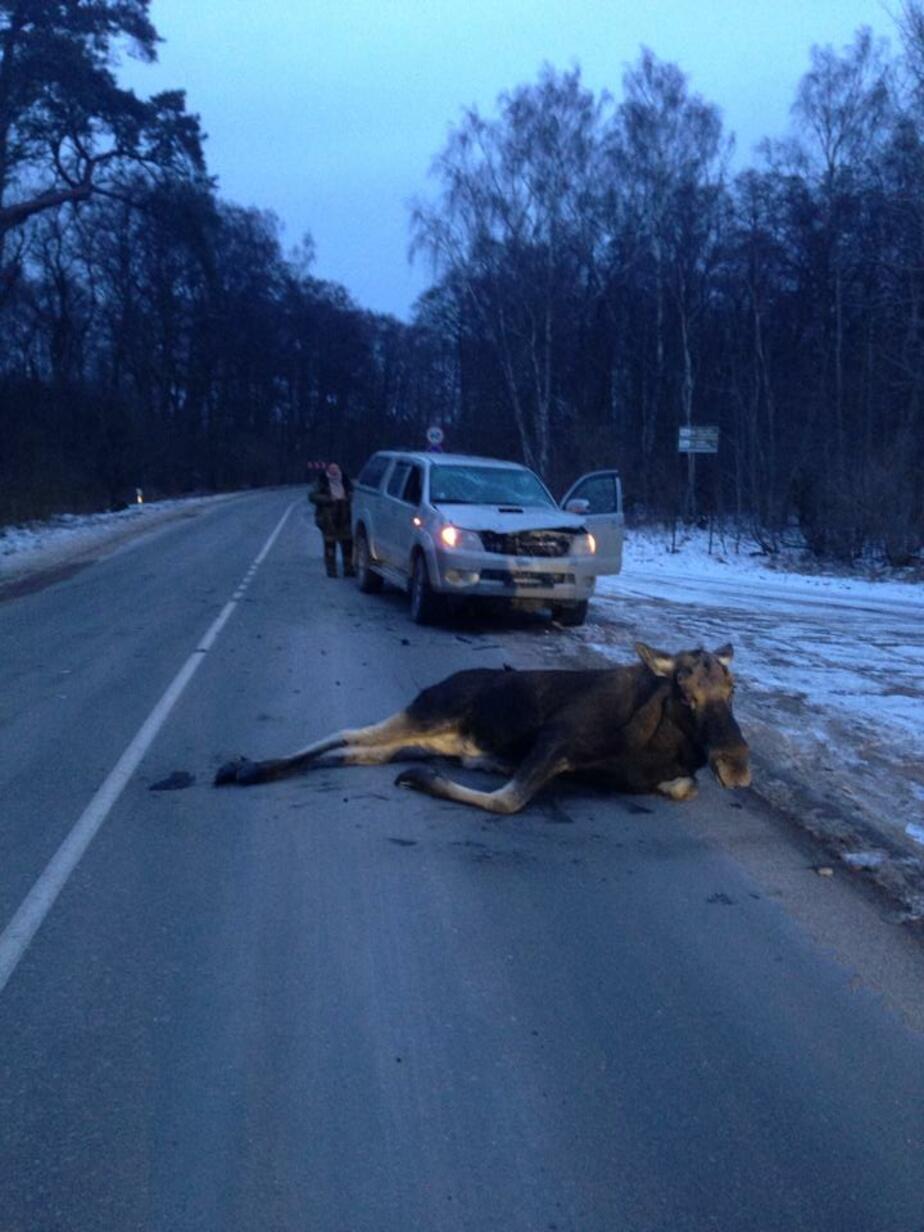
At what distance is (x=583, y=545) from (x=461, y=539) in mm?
1406

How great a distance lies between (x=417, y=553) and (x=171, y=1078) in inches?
442

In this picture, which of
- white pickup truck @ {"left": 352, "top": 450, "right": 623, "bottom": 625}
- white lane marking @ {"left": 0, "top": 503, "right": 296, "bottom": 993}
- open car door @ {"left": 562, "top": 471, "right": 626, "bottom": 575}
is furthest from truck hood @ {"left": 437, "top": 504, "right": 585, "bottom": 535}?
white lane marking @ {"left": 0, "top": 503, "right": 296, "bottom": 993}

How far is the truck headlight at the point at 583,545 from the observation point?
47.2 ft

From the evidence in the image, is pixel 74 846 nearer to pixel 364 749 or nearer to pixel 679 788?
pixel 364 749

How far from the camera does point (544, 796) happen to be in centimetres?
711

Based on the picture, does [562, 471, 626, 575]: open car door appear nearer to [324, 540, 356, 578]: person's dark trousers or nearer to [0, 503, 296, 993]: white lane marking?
[324, 540, 356, 578]: person's dark trousers

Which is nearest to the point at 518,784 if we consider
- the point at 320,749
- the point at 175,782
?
the point at 320,749

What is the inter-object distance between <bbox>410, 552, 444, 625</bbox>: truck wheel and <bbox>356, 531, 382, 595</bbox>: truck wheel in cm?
294

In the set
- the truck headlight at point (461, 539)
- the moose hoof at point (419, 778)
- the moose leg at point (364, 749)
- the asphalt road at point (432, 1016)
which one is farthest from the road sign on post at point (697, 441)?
the moose hoof at point (419, 778)

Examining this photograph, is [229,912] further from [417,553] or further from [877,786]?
[417,553]

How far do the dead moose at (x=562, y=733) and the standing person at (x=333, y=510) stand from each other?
13.0 meters

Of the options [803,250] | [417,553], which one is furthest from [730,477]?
[417,553]

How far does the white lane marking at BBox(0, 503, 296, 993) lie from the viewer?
16.4 feet

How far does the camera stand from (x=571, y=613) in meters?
14.8
